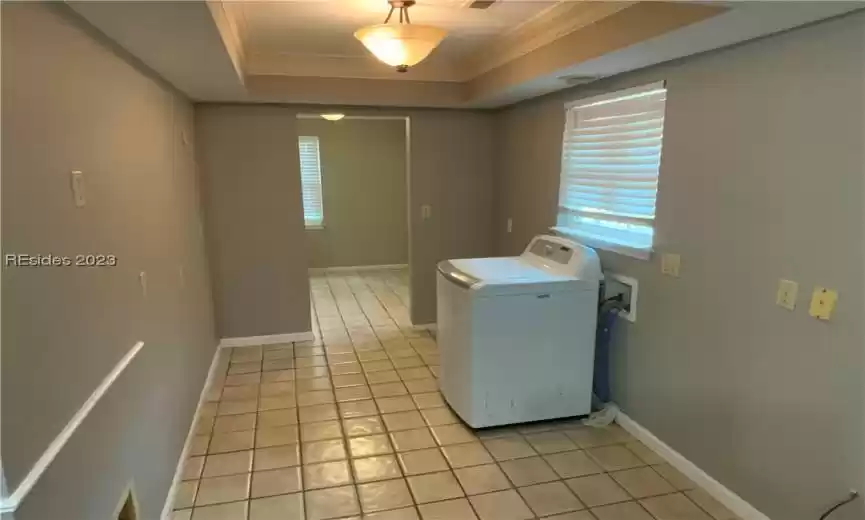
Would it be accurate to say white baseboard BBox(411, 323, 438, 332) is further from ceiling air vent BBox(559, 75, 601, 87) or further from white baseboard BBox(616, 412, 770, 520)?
ceiling air vent BBox(559, 75, 601, 87)

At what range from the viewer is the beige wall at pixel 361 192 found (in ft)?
23.6

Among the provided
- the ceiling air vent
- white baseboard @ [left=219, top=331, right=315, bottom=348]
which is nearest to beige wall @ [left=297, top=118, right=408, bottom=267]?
white baseboard @ [left=219, top=331, right=315, bottom=348]

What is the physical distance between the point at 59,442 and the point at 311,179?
6074mm

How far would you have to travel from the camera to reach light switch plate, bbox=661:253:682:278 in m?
2.69

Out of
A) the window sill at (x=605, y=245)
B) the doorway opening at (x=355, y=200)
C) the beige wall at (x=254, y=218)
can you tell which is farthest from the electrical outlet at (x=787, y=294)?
the doorway opening at (x=355, y=200)

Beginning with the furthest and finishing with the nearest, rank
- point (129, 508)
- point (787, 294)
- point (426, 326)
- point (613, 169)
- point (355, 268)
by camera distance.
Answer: point (355, 268) → point (426, 326) → point (613, 169) → point (787, 294) → point (129, 508)

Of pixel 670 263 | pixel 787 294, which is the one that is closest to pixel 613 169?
pixel 670 263

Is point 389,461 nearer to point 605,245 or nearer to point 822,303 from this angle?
point 605,245

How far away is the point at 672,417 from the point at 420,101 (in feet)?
9.23

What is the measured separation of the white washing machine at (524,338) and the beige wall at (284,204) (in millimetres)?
1690

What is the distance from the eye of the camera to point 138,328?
213 cm

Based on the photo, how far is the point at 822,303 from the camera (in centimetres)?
198

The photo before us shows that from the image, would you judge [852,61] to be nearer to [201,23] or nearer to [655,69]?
[655,69]

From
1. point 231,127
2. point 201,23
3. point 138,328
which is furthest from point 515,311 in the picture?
point 231,127
